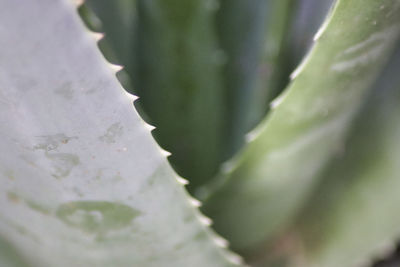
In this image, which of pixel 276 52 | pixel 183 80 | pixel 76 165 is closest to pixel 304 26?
pixel 276 52

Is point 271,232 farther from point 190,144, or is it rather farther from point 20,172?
point 20,172

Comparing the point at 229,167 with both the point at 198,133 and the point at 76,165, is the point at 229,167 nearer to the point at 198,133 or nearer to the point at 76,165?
the point at 198,133

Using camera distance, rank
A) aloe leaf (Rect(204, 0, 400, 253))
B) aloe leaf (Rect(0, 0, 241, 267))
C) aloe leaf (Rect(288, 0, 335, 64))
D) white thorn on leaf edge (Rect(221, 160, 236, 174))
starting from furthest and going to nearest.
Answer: aloe leaf (Rect(288, 0, 335, 64)) < white thorn on leaf edge (Rect(221, 160, 236, 174)) < aloe leaf (Rect(204, 0, 400, 253)) < aloe leaf (Rect(0, 0, 241, 267))

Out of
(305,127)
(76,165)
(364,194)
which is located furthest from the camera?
(364,194)

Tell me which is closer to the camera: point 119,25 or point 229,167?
point 229,167

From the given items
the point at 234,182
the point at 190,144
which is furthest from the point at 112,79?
the point at 190,144

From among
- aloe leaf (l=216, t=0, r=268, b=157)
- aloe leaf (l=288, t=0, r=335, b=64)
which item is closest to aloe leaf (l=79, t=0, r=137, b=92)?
aloe leaf (l=216, t=0, r=268, b=157)

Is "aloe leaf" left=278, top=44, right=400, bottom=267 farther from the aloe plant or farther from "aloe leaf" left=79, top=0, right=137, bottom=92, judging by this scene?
"aloe leaf" left=79, top=0, right=137, bottom=92
